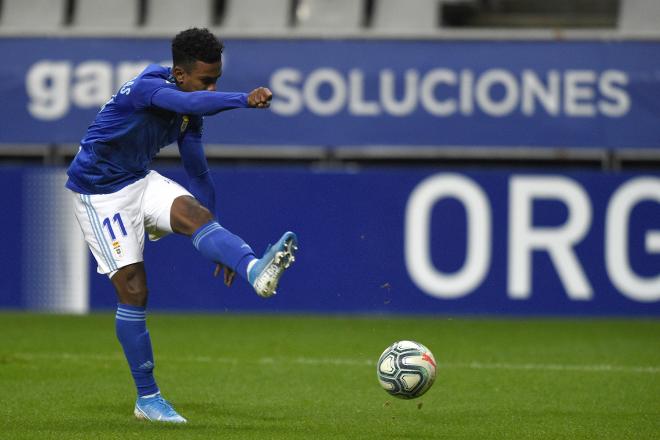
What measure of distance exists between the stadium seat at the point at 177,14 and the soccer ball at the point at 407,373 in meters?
9.22

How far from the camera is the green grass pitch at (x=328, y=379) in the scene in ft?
21.6

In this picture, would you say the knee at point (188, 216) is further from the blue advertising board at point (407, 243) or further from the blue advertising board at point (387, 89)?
the blue advertising board at point (387, 89)

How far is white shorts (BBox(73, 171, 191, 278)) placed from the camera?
264 inches

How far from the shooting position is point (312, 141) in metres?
14.0

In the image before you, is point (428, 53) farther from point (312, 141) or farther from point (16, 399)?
point (16, 399)

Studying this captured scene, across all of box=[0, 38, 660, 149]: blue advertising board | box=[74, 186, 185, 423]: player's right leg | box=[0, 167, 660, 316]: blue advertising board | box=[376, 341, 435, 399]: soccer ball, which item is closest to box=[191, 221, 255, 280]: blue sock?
box=[74, 186, 185, 423]: player's right leg

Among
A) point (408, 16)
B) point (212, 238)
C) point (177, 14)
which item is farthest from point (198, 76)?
point (177, 14)

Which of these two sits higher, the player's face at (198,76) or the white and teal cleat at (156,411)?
the player's face at (198,76)

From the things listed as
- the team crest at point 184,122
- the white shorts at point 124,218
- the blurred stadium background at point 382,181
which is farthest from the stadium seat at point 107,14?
the white shorts at point 124,218

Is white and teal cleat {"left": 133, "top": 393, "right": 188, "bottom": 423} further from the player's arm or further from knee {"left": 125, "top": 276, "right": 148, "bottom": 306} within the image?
the player's arm

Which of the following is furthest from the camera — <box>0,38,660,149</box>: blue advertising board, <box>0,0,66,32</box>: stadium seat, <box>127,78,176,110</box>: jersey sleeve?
<box>0,0,66,32</box>: stadium seat

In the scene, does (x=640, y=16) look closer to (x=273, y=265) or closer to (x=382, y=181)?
(x=382, y=181)

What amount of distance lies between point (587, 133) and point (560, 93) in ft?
1.66

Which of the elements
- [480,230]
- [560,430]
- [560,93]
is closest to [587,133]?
[560,93]
